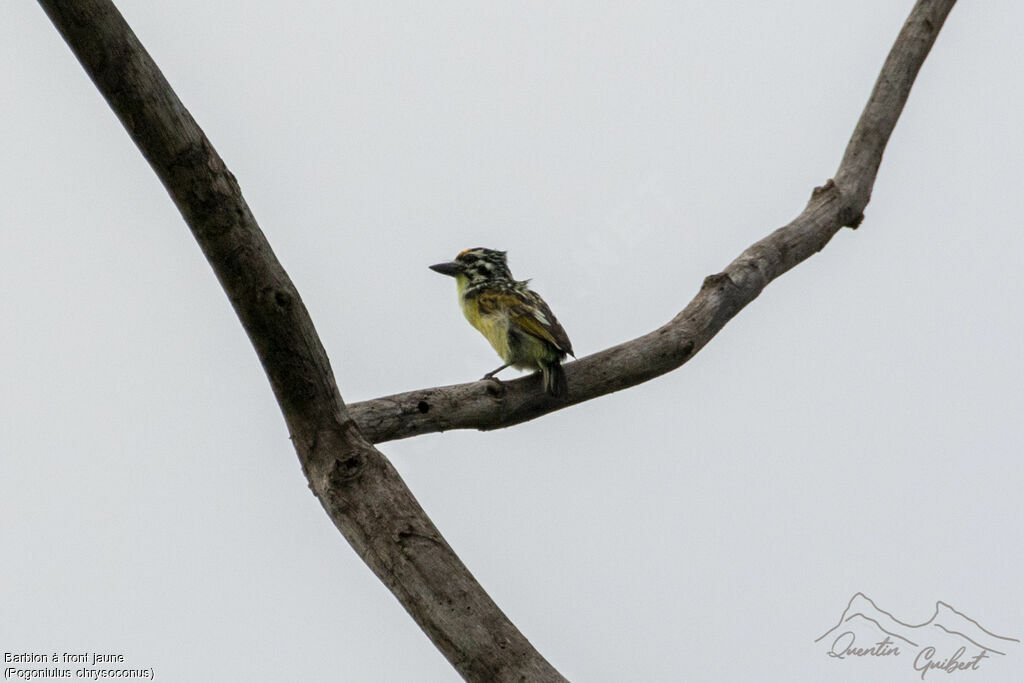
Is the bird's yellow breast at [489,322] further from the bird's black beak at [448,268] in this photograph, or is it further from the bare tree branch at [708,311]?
the bare tree branch at [708,311]

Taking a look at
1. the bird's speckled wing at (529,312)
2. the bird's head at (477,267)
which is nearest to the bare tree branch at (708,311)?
the bird's speckled wing at (529,312)

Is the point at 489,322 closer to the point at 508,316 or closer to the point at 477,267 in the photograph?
the point at 508,316

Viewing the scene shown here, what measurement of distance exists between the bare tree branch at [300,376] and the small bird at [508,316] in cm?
135

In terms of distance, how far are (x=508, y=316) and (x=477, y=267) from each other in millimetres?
711

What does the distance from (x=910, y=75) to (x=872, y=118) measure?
0.33 meters

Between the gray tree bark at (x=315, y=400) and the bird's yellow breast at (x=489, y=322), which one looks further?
the bird's yellow breast at (x=489, y=322)

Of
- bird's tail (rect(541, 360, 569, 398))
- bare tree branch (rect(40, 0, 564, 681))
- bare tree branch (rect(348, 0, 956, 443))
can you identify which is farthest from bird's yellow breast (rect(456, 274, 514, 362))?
bare tree branch (rect(40, 0, 564, 681))

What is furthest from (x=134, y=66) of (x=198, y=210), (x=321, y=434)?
(x=321, y=434)

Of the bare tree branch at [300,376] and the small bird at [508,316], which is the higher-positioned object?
the small bird at [508,316]

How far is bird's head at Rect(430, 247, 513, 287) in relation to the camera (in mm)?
6242

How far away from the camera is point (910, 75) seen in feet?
18.3

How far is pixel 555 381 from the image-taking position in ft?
15.7

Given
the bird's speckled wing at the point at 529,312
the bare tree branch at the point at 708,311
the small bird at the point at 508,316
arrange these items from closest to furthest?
the bare tree branch at the point at 708,311
the small bird at the point at 508,316
the bird's speckled wing at the point at 529,312

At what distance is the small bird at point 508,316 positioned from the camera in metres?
5.15
